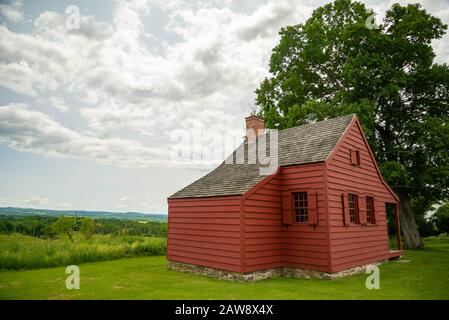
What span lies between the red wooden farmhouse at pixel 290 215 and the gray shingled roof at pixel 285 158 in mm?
57

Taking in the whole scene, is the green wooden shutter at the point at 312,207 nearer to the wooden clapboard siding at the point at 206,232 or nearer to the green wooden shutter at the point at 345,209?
the green wooden shutter at the point at 345,209

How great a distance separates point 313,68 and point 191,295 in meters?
22.1

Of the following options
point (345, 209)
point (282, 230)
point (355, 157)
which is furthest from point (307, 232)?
point (355, 157)

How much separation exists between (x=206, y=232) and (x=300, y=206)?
4189 mm

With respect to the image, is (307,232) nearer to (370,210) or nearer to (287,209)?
(287,209)

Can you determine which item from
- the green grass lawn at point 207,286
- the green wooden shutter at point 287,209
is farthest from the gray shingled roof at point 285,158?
the green grass lawn at point 207,286

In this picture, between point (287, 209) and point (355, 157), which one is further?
point (355, 157)

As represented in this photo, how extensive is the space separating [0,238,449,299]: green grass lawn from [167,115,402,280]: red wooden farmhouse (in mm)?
800

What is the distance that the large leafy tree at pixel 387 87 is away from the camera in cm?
2097

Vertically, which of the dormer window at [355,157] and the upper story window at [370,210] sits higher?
the dormer window at [355,157]

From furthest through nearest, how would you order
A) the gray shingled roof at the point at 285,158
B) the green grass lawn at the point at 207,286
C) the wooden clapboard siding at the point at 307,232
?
the gray shingled roof at the point at 285,158
the wooden clapboard siding at the point at 307,232
the green grass lawn at the point at 207,286

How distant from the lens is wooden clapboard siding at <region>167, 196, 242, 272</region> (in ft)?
38.9

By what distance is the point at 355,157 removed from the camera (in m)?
14.4
